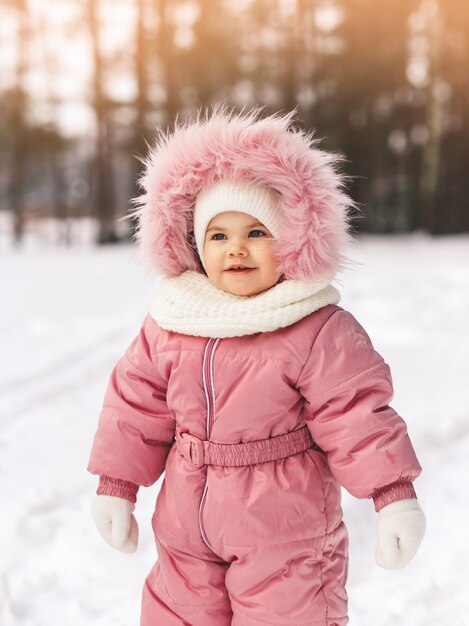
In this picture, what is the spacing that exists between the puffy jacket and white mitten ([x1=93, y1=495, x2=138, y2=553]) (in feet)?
0.45

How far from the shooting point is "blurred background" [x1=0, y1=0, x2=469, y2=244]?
14.6 meters

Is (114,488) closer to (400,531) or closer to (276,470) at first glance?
(276,470)

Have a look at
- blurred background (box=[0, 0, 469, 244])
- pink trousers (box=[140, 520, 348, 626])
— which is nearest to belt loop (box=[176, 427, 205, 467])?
pink trousers (box=[140, 520, 348, 626])

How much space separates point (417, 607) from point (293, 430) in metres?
0.99

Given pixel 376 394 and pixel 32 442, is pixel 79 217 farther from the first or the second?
pixel 376 394

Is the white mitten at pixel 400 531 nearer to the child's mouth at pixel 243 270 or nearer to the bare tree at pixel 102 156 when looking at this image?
the child's mouth at pixel 243 270

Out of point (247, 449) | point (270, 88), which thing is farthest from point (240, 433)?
point (270, 88)

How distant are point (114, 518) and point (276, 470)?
47 centimetres

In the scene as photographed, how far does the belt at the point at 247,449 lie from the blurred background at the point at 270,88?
12541 mm

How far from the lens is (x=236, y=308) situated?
165 cm

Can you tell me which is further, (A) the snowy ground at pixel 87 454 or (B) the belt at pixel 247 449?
(A) the snowy ground at pixel 87 454

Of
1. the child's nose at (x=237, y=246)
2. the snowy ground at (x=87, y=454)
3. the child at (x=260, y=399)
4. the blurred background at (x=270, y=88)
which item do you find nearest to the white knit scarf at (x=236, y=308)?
the child at (x=260, y=399)

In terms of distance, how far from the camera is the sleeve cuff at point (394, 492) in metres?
1.57

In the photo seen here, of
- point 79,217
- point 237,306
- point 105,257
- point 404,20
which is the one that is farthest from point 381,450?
point 79,217
